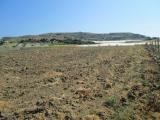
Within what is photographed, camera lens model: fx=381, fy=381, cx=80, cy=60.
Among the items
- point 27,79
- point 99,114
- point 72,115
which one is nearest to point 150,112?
point 99,114

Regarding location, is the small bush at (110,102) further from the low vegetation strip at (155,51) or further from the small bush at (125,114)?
the low vegetation strip at (155,51)

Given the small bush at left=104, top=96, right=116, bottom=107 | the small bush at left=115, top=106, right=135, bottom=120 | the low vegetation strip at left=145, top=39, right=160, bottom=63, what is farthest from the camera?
the low vegetation strip at left=145, top=39, right=160, bottom=63

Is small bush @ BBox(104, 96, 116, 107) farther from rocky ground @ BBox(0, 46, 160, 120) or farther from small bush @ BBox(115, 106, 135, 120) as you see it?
small bush @ BBox(115, 106, 135, 120)

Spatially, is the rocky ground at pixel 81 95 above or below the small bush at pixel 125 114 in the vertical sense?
above

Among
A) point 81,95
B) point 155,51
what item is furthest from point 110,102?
point 155,51

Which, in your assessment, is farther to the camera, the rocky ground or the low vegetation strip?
the low vegetation strip

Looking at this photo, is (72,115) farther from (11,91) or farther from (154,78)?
(154,78)

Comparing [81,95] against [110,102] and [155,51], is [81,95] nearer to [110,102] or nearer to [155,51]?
[110,102]

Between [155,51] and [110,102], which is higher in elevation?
[155,51]

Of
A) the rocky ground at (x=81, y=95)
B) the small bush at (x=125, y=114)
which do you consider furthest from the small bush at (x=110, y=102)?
the small bush at (x=125, y=114)

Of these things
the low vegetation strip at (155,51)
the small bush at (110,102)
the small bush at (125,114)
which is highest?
the low vegetation strip at (155,51)

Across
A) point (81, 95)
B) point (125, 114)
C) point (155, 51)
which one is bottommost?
point (125, 114)

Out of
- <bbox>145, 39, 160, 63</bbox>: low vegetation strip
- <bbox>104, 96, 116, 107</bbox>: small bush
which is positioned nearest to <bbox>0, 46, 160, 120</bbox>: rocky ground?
<bbox>104, 96, 116, 107</bbox>: small bush

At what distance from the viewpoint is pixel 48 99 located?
1073 centimetres
